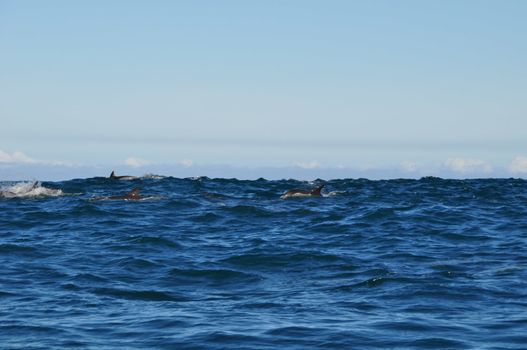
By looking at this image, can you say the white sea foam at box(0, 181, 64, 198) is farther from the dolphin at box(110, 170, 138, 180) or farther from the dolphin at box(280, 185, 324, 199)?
the dolphin at box(280, 185, 324, 199)

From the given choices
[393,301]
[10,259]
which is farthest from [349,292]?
[10,259]

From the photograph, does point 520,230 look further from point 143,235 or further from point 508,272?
point 143,235

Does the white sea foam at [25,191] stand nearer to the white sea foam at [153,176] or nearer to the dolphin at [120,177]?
the dolphin at [120,177]

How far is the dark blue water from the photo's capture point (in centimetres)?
1183

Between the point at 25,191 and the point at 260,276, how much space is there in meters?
22.1

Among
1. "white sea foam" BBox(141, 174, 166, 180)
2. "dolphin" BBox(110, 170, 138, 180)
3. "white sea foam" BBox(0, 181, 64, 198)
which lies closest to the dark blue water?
"white sea foam" BBox(0, 181, 64, 198)

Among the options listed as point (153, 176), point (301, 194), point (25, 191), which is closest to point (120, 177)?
point (153, 176)

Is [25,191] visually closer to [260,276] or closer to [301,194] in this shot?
[301,194]

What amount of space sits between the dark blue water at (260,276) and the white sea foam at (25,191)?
3562 millimetres

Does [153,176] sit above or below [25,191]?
above

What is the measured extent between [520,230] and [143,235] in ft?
39.3

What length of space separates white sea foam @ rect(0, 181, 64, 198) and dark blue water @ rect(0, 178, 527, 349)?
356cm

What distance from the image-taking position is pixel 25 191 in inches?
1415

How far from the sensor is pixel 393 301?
1411cm
